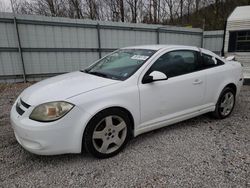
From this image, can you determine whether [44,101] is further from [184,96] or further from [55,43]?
[55,43]

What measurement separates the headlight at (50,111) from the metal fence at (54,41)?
5.97m

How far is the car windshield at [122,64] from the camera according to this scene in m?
2.94

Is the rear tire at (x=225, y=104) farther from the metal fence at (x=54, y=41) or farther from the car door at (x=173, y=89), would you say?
the metal fence at (x=54, y=41)

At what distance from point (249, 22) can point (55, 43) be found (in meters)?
7.24

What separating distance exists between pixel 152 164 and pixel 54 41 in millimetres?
6863

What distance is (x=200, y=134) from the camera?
333 centimetres

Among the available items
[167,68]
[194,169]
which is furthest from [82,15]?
[194,169]

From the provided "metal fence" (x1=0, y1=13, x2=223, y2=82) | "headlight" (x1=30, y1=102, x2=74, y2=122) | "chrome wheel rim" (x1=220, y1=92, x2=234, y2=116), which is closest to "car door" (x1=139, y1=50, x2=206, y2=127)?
"chrome wheel rim" (x1=220, y1=92, x2=234, y2=116)

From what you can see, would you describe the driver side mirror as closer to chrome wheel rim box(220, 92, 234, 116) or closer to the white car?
the white car

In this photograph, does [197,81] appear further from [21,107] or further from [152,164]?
[21,107]

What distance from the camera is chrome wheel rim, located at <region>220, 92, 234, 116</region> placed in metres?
3.90

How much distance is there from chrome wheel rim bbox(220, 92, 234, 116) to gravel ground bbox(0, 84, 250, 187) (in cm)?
56

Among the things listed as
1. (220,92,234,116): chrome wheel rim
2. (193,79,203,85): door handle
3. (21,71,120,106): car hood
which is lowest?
(220,92,234,116): chrome wheel rim

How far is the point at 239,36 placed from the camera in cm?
770
